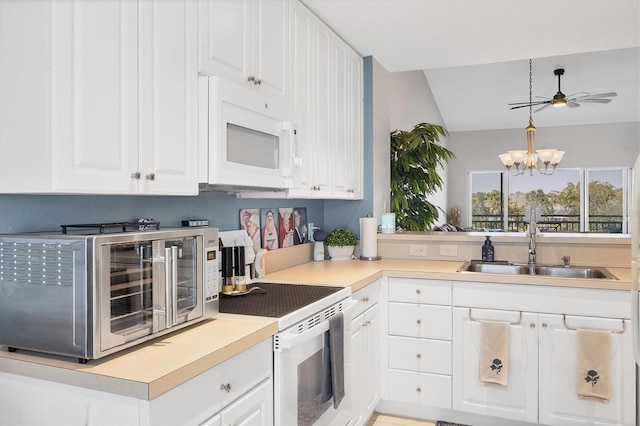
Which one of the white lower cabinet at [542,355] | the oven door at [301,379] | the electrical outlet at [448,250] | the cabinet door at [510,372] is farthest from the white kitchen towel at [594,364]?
the oven door at [301,379]

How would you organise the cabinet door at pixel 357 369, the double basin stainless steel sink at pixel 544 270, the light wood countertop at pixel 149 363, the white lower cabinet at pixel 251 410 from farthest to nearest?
the double basin stainless steel sink at pixel 544 270 → the cabinet door at pixel 357 369 → the white lower cabinet at pixel 251 410 → the light wood countertop at pixel 149 363

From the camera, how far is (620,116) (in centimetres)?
846

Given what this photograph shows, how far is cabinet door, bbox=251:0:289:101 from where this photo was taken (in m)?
2.20

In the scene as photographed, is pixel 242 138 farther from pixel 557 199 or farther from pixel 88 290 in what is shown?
pixel 557 199

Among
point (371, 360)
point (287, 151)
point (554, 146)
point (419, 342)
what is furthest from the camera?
point (554, 146)

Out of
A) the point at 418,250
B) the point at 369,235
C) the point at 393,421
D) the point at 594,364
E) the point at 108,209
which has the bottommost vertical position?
the point at 393,421

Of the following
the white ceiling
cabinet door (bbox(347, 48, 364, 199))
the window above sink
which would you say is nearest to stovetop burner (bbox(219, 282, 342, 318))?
cabinet door (bbox(347, 48, 364, 199))

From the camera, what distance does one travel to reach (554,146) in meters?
9.09

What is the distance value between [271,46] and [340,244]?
1594mm

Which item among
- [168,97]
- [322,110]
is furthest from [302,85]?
[168,97]

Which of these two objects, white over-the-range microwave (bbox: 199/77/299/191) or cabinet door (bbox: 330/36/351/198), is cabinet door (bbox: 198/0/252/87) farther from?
cabinet door (bbox: 330/36/351/198)

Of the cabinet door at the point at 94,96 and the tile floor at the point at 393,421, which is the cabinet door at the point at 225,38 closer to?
the cabinet door at the point at 94,96

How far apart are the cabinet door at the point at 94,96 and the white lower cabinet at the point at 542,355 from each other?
2085 millimetres

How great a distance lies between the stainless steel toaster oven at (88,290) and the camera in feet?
4.19
